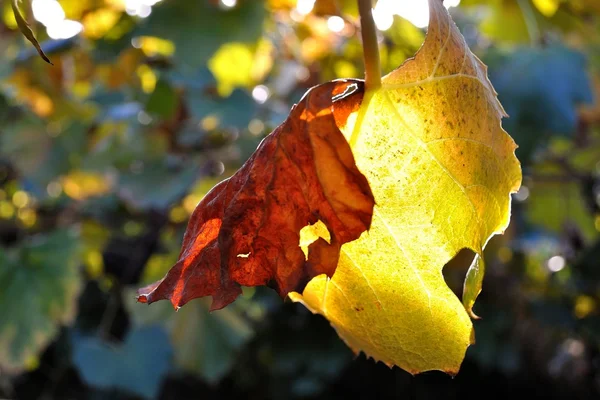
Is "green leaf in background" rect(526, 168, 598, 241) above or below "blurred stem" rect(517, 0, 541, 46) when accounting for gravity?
below

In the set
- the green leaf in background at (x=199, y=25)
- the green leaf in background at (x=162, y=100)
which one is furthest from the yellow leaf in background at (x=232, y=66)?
the green leaf in background at (x=199, y=25)

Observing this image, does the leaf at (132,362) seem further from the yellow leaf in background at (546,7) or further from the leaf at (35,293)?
the yellow leaf in background at (546,7)

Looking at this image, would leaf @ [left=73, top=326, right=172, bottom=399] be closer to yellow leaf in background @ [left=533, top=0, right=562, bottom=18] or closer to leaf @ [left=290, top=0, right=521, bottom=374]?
yellow leaf in background @ [left=533, top=0, right=562, bottom=18]

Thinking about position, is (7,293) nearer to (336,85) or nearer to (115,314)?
(115,314)

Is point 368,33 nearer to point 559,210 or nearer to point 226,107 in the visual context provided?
point 226,107

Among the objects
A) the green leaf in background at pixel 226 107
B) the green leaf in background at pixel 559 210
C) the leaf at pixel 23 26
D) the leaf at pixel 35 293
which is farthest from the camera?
the green leaf in background at pixel 559 210

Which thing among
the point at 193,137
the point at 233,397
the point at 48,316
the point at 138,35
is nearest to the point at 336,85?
the point at 138,35

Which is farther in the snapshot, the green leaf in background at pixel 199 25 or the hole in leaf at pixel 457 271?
the hole in leaf at pixel 457 271

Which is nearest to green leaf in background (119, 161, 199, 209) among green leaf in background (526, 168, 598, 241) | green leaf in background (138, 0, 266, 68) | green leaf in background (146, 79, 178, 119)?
green leaf in background (146, 79, 178, 119)
